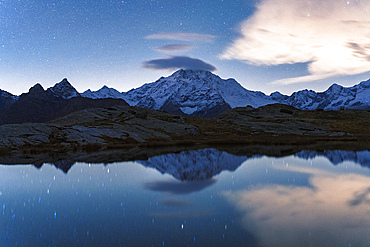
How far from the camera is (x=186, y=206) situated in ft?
64.0

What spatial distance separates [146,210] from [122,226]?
2.95 meters

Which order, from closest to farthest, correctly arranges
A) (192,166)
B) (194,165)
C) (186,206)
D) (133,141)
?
1. (186,206)
2. (192,166)
3. (194,165)
4. (133,141)

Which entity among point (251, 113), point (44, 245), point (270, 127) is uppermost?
point (251, 113)

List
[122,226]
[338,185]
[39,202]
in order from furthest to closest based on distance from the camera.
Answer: [338,185], [39,202], [122,226]

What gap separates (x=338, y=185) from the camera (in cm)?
2553

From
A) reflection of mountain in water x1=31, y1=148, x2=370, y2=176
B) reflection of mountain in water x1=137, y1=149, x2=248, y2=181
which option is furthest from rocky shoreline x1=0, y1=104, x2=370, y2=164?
reflection of mountain in water x1=137, y1=149, x2=248, y2=181

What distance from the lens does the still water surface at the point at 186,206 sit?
14422mm

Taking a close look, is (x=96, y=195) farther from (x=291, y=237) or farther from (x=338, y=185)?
(x=338, y=185)

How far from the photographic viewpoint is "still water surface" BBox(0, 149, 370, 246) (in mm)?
14422

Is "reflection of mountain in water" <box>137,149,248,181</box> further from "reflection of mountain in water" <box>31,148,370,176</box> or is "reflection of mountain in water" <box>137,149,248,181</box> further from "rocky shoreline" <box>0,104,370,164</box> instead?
"rocky shoreline" <box>0,104,370,164</box>

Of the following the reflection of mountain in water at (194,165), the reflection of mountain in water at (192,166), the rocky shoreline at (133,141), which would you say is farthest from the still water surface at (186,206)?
the rocky shoreline at (133,141)

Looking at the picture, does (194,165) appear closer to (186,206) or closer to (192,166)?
(192,166)

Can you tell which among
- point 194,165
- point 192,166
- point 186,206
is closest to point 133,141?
point 194,165

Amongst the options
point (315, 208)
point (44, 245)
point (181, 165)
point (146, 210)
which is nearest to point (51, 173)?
point (181, 165)
